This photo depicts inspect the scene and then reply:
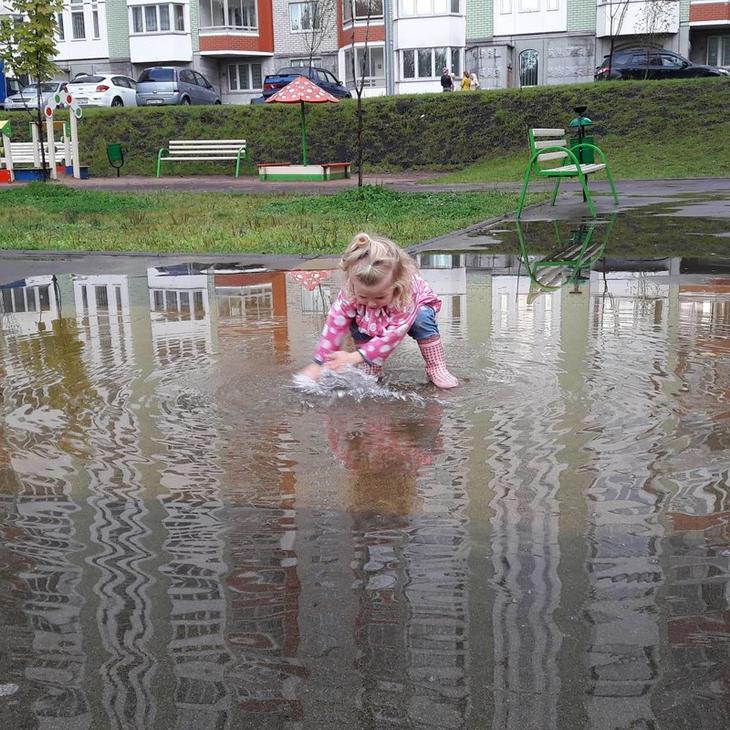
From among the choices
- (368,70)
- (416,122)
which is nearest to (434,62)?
(368,70)

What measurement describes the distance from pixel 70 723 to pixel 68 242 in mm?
10326

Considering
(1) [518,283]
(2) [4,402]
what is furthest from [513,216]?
(2) [4,402]

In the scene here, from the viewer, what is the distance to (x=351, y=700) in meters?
2.45

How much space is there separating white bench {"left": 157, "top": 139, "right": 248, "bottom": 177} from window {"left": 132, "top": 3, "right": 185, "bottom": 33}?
23380 mm

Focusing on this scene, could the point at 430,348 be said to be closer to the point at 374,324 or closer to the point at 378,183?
the point at 374,324

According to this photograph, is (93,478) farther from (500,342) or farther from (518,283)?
(518,283)

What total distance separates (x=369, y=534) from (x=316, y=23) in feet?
167

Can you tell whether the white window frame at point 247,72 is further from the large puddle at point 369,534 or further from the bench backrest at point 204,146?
the large puddle at point 369,534

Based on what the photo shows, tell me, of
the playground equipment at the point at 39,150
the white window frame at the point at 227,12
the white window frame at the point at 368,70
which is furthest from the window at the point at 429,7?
the playground equipment at the point at 39,150

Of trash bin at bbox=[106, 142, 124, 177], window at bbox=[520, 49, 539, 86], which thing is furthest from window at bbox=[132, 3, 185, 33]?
trash bin at bbox=[106, 142, 124, 177]

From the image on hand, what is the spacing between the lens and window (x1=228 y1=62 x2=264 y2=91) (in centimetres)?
5472

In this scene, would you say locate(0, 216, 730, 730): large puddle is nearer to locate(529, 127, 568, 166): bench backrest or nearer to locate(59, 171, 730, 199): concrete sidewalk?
locate(529, 127, 568, 166): bench backrest

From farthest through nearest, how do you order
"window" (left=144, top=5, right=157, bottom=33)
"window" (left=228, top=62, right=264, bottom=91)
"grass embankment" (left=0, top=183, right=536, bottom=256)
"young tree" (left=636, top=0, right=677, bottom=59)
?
"window" (left=228, top=62, right=264, bottom=91)
"window" (left=144, top=5, right=157, bottom=33)
"young tree" (left=636, top=0, right=677, bottom=59)
"grass embankment" (left=0, top=183, right=536, bottom=256)

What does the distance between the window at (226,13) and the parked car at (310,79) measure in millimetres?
9616
